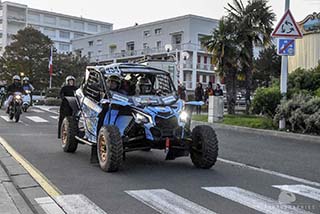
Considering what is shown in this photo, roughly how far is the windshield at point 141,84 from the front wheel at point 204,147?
1336mm

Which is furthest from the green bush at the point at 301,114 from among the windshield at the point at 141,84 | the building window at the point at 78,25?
the building window at the point at 78,25

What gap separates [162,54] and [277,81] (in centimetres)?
3903

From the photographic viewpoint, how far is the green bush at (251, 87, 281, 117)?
16.5 meters

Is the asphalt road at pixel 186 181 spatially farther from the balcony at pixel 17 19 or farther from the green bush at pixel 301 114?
the balcony at pixel 17 19

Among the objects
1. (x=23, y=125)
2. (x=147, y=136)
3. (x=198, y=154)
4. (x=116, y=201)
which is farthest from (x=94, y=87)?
(x=23, y=125)

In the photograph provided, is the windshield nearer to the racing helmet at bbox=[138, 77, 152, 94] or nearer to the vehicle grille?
the racing helmet at bbox=[138, 77, 152, 94]

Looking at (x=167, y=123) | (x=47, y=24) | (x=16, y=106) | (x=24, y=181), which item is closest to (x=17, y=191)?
(x=24, y=181)

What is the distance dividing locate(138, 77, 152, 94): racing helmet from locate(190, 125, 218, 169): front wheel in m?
1.37

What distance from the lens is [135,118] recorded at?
26.8 feet

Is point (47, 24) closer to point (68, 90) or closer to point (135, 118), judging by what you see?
point (68, 90)

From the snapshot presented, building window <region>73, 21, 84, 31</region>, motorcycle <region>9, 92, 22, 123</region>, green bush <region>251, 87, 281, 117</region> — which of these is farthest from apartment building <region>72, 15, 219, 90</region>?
building window <region>73, 21, 84, 31</region>

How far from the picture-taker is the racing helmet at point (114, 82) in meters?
8.95

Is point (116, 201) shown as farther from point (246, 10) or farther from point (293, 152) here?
→ point (246, 10)

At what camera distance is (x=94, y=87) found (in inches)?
365
